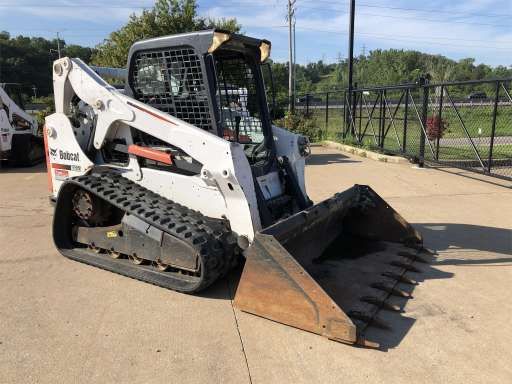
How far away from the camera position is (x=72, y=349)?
3.18 m

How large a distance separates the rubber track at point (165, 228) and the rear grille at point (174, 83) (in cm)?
82

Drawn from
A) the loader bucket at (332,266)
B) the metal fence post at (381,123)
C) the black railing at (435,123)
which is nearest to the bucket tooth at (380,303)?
the loader bucket at (332,266)

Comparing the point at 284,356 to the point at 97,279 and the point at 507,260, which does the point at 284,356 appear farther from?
the point at 507,260

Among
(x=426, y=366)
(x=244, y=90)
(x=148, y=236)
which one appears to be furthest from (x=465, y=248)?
(x=148, y=236)

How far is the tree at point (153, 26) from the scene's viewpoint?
16578mm

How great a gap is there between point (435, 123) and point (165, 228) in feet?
31.5

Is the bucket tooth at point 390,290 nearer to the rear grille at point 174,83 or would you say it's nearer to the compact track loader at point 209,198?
the compact track loader at point 209,198

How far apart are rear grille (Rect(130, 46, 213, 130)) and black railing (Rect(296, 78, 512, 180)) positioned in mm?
6119

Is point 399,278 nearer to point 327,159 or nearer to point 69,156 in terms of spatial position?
point 69,156

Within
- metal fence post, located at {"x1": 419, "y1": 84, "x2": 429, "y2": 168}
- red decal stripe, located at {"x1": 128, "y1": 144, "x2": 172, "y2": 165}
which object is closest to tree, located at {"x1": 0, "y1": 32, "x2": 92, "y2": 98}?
metal fence post, located at {"x1": 419, "y1": 84, "x2": 429, "y2": 168}

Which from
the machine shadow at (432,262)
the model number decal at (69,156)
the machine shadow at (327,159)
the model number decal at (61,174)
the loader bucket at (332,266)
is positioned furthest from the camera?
the machine shadow at (327,159)

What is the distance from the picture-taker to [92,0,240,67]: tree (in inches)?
653

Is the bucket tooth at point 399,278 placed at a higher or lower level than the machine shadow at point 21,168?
lower

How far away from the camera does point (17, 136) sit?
11.6 m
